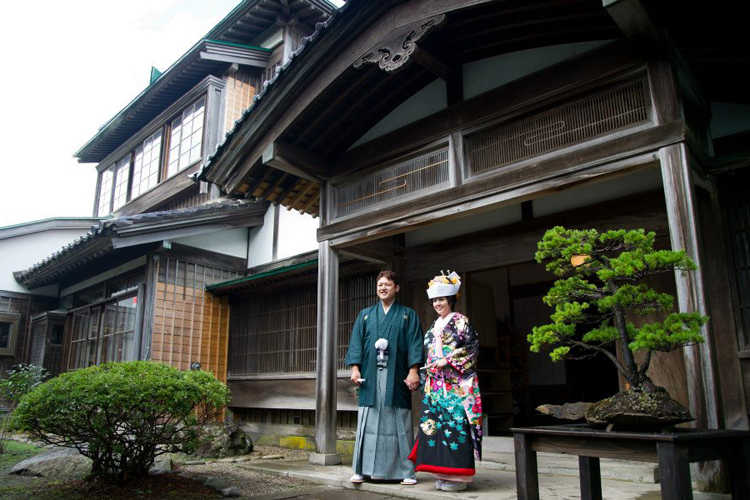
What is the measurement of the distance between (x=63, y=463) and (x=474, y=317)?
500 centimetres

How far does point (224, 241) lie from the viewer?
10.9 meters

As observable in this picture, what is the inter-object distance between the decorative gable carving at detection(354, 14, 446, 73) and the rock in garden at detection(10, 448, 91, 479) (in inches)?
195

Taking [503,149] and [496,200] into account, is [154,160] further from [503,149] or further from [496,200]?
[496,200]

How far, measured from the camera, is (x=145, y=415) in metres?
4.69

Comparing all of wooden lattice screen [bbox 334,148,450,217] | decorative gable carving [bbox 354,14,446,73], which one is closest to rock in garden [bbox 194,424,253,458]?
wooden lattice screen [bbox 334,148,450,217]

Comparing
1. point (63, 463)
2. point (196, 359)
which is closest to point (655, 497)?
point (63, 463)

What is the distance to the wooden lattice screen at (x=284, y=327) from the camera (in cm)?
838

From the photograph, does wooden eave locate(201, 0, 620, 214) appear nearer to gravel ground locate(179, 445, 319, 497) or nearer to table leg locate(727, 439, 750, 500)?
gravel ground locate(179, 445, 319, 497)

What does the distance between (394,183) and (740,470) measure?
3.98 metres

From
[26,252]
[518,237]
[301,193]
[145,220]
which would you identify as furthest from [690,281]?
[26,252]

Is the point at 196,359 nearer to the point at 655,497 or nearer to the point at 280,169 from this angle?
the point at 280,169

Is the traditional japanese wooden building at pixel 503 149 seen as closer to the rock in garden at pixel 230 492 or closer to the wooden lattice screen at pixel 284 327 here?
the wooden lattice screen at pixel 284 327

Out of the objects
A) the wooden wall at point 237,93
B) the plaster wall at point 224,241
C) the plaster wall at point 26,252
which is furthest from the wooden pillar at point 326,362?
the plaster wall at point 26,252

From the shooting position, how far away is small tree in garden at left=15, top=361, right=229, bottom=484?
15.0ft
